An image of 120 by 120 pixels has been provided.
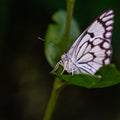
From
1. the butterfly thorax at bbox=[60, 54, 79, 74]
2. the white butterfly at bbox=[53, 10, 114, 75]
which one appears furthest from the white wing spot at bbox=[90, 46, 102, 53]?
the butterfly thorax at bbox=[60, 54, 79, 74]

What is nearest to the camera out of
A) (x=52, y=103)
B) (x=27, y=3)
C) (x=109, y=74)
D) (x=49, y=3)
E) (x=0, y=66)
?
(x=109, y=74)

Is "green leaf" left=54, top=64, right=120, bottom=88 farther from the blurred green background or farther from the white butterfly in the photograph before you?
the blurred green background

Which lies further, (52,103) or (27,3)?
(27,3)

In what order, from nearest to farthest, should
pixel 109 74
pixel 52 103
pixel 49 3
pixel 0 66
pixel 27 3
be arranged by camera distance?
pixel 109 74 < pixel 52 103 < pixel 49 3 < pixel 27 3 < pixel 0 66

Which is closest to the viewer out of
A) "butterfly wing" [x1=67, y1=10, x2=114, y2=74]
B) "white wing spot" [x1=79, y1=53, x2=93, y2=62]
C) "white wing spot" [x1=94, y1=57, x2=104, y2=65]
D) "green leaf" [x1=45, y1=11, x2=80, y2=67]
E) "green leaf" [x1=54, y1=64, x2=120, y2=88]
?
"green leaf" [x1=54, y1=64, x2=120, y2=88]

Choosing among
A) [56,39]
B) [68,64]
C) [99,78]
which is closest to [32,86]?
[56,39]

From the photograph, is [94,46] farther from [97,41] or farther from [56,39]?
[56,39]

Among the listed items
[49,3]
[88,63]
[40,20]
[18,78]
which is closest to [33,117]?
[18,78]

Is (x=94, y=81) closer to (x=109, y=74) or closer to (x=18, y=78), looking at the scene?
(x=109, y=74)
